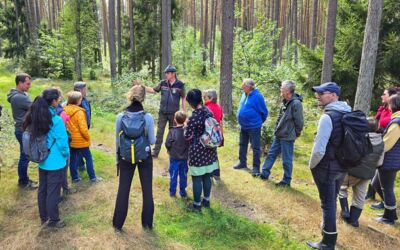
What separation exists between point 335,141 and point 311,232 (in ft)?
5.42

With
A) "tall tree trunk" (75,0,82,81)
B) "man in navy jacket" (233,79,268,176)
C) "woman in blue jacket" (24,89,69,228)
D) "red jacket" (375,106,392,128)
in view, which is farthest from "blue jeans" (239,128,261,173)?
"tall tree trunk" (75,0,82,81)

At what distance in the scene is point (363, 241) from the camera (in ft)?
15.9

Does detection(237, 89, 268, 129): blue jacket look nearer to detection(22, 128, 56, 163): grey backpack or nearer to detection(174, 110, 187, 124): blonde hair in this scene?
detection(174, 110, 187, 124): blonde hair

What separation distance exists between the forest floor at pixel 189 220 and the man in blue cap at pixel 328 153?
562 millimetres

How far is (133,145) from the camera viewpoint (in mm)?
4277

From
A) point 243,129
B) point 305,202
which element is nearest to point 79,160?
point 243,129

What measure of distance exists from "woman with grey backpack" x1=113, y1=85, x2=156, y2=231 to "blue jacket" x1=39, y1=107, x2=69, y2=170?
762 millimetres

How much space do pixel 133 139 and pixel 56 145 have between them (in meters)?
1.11

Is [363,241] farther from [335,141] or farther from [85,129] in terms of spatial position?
[85,129]

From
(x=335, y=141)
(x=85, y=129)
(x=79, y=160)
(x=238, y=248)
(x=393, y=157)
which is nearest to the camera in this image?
(x=335, y=141)

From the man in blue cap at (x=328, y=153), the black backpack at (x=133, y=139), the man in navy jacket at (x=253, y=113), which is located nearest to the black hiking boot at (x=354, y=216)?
the man in blue cap at (x=328, y=153)

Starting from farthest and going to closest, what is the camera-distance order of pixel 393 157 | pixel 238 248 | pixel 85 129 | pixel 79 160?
pixel 79 160 < pixel 85 129 < pixel 393 157 < pixel 238 248

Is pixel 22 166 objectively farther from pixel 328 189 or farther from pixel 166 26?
pixel 166 26

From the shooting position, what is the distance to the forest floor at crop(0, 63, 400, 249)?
4.48m
